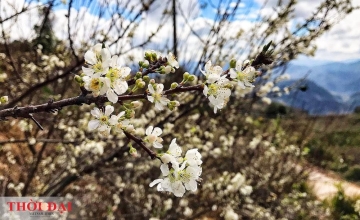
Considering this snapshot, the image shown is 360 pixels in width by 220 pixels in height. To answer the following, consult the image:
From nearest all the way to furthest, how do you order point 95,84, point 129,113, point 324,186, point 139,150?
point 95,84 < point 129,113 < point 139,150 < point 324,186

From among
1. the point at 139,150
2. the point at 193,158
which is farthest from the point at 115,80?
the point at 139,150

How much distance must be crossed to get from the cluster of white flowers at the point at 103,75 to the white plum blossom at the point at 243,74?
0.34m

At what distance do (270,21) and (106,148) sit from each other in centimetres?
318

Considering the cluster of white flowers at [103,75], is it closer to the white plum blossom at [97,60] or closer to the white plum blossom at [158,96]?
the white plum blossom at [97,60]

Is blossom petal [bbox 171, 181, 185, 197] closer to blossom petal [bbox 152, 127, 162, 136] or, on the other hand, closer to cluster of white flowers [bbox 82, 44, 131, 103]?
blossom petal [bbox 152, 127, 162, 136]

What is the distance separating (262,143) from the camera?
7355 mm

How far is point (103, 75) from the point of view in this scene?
1.11m

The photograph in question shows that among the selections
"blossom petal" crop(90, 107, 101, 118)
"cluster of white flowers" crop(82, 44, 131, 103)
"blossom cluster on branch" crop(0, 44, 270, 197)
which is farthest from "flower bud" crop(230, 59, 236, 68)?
"blossom petal" crop(90, 107, 101, 118)

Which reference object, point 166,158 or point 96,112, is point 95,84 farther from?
point 166,158

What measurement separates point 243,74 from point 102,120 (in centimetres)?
47

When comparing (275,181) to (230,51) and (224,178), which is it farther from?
(230,51)

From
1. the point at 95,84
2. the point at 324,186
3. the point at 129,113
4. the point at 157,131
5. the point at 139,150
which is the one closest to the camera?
the point at 95,84

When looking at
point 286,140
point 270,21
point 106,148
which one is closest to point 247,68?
point 270,21

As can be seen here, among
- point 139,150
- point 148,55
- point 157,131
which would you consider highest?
point 148,55
